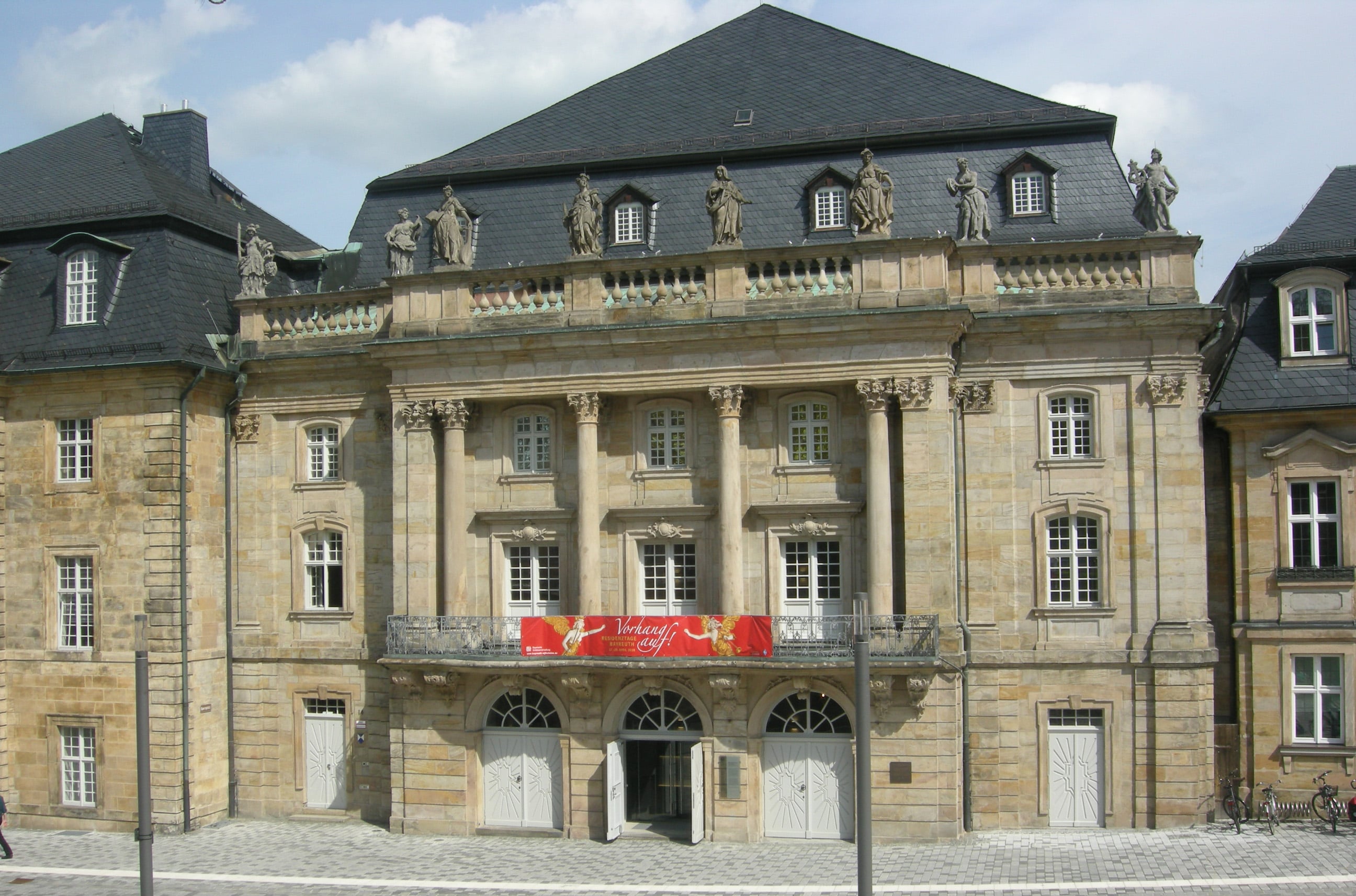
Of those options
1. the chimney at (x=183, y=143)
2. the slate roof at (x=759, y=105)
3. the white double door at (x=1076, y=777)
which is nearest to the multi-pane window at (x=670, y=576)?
the white double door at (x=1076, y=777)

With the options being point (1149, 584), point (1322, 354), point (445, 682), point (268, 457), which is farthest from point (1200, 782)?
point (268, 457)

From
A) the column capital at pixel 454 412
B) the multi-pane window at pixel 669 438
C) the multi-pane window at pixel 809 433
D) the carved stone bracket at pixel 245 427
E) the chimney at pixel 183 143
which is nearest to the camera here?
the multi-pane window at pixel 809 433

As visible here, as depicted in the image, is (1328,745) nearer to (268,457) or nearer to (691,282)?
(691,282)

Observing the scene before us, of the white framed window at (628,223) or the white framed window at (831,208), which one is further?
the white framed window at (628,223)

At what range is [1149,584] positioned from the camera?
26.4 metres

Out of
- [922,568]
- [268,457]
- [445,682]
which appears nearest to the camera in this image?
[922,568]

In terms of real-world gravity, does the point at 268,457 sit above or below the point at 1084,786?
above

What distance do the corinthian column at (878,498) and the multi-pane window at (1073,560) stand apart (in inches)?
130

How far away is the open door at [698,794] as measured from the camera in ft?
86.6

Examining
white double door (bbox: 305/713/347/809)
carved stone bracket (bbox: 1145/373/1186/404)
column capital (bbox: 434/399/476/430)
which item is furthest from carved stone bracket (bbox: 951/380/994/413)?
white double door (bbox: 305/713/347/809)

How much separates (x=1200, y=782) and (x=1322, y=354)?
890 cm

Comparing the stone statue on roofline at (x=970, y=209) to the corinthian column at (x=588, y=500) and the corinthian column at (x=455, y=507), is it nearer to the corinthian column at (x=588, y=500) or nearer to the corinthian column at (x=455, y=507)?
the corinthian column at (x=588, y=500)

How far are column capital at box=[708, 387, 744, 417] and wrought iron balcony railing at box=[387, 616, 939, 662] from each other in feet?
13.4

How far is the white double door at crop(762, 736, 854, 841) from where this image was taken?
26547mm
